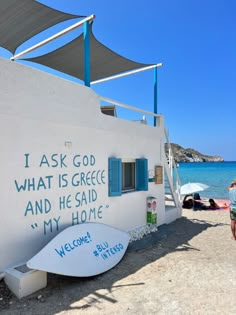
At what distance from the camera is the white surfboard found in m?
4.30

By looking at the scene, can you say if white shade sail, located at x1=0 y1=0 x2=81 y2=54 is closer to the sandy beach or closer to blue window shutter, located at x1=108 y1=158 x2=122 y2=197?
blue window shutter, located at x1=108 y1=158 x2=122 y2=197

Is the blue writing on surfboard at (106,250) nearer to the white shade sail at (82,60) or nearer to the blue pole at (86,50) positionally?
the blue pole at (86,50)

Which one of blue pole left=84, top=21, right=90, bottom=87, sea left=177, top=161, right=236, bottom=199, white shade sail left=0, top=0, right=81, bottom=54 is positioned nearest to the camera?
white shade sail left=0, top=0, right=81, bottom=54

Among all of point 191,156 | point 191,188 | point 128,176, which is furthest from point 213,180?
point 191,156

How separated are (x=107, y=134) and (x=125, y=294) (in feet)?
12.0

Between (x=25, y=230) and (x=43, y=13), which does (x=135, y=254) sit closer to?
(x=25, y=230)

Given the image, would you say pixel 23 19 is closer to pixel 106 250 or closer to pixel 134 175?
pixel 134 175

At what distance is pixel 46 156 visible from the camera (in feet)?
16.4

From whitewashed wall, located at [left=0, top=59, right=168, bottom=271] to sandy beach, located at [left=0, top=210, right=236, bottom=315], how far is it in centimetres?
87

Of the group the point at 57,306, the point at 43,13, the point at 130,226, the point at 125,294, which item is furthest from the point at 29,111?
the point at 130,226

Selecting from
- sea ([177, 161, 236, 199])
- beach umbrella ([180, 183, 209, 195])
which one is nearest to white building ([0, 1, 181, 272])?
beach umbrella ([180, 183, 209, 195])

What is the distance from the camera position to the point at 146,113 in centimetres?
821

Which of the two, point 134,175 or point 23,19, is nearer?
point 23,19

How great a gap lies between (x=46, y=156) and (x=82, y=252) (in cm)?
190
